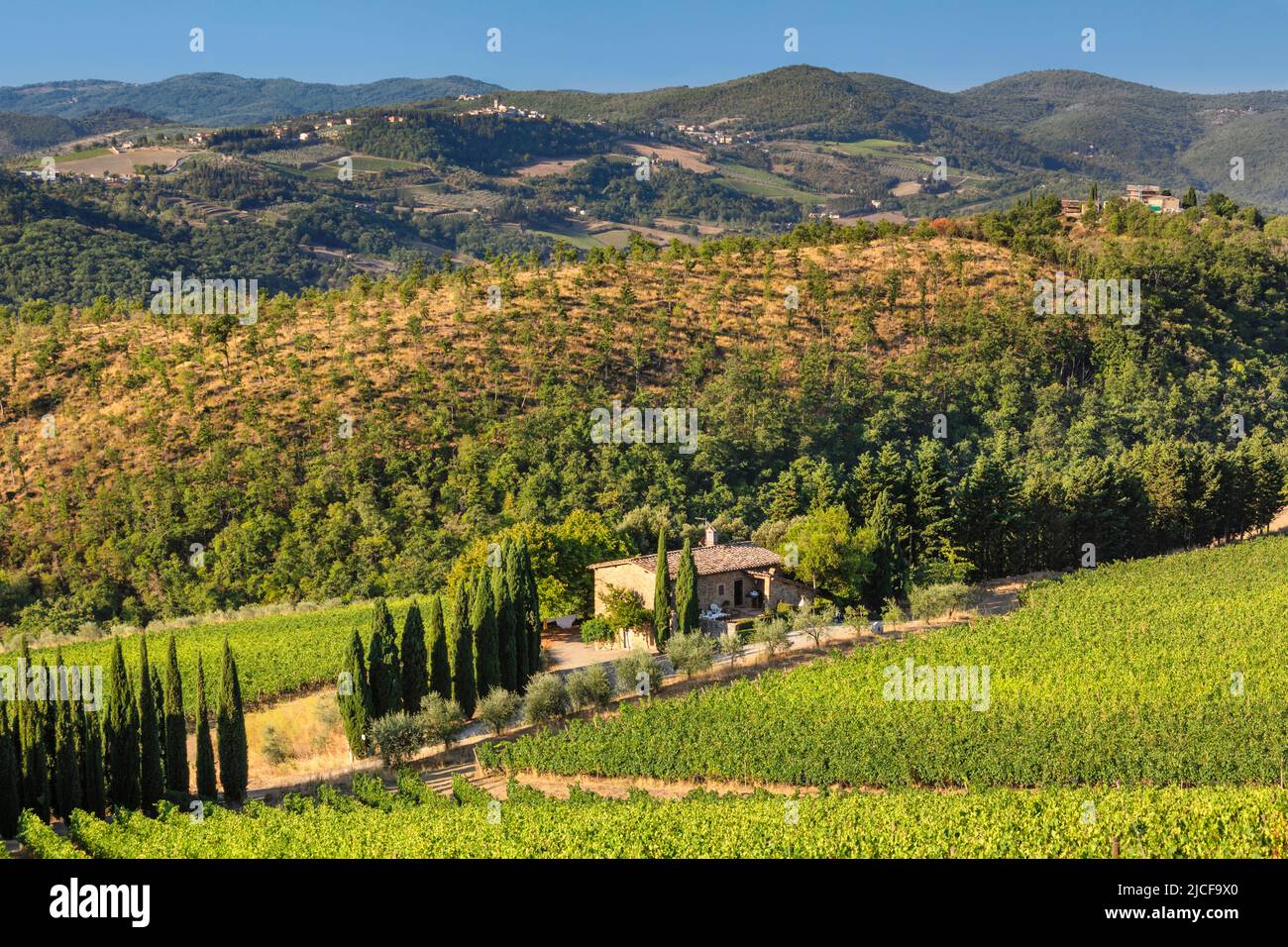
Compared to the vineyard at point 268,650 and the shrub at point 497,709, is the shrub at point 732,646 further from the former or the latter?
the vineyard at point 268,650

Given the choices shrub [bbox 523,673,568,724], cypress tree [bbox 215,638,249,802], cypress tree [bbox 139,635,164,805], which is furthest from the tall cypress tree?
cypress tree [bbox 139,635,164,805]

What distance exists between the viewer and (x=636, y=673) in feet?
142

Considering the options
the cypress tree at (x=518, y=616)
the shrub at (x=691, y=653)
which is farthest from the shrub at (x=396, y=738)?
the shrub at (x=691, y=653)

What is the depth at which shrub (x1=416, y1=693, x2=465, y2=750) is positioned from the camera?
124 ft

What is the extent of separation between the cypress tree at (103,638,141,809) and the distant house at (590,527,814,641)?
2240 centimetres

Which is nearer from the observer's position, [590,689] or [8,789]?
[8,789]

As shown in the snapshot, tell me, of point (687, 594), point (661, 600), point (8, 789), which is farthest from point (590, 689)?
point (8, 789)

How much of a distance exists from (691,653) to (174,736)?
60.3 ft

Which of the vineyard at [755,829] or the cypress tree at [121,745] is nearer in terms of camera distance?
the vineyard at [755,829]

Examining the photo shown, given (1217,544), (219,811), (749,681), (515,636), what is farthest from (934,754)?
(1217,544)

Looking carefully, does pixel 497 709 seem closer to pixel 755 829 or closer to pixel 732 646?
pixel 732 646

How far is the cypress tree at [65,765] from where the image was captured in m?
31.5

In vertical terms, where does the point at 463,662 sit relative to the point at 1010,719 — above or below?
above

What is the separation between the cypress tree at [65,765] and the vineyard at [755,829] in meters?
1.61
